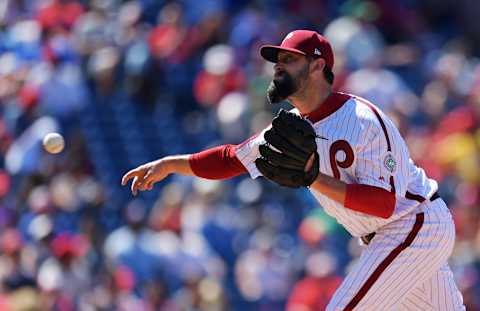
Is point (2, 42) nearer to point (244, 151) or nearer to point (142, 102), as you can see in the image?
point (142, 102)

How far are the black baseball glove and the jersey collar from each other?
0.38 m

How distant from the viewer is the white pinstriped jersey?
18.2ft

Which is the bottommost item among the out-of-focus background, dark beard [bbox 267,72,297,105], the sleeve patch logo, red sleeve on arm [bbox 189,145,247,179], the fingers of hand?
the out-of-focus background

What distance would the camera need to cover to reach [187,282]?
10.1 m

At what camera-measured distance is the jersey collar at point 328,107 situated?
5734mm

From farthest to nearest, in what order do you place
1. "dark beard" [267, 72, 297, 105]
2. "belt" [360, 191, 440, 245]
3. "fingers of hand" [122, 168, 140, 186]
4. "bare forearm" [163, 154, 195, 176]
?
"bare forearm" [163, 154, 195, 176] < "fingers of hand" [122, 168, 140, 186] < "belt" [360, 191, 440, 245] < "dark beard" [267, 72, 297, 105]

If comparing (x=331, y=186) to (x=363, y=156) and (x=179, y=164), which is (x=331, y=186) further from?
(x=179, y=164)

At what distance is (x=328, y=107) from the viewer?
576 cm

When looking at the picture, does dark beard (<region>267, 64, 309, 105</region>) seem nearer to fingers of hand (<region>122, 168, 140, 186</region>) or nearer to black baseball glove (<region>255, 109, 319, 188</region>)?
black baseball glove (<region>255, 109, 319, 188</region>)

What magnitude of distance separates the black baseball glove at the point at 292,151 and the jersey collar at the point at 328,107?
38 cm

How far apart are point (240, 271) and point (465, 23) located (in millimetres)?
4383

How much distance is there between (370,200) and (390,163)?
0.75 ft

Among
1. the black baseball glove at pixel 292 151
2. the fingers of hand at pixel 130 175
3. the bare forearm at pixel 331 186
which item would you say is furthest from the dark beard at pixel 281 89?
the fingers of hand at pixel 130 175

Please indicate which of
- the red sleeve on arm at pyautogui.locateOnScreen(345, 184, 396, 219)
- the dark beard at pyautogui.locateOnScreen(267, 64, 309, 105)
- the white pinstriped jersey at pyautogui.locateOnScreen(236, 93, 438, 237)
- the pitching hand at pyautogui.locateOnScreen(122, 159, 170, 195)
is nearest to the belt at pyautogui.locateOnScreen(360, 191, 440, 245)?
the white pinstriped jersey at pyautogui.locateOnScreen(236, 93, 438, 237)
